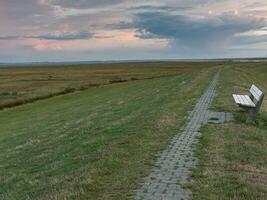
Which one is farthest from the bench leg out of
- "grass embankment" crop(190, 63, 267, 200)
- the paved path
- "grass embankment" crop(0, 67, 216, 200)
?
"grass embankment" crop(0, 67, 216, 200)

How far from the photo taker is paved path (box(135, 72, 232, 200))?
7082 mm

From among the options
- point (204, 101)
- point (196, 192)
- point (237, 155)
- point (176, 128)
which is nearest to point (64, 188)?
point (196, 192)

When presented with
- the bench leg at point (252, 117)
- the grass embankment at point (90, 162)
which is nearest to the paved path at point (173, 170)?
the grass embankment at point (90, 162)

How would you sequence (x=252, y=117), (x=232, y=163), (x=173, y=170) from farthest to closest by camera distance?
(x=252, y=117)
(x=232, y=163)
(x=173, y=170)

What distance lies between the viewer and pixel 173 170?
28.1ft

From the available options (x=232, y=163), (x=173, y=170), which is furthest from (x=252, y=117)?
(x=173, y=170)

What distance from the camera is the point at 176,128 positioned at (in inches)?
523

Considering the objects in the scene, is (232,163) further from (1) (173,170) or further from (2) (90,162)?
(2) (90,162)

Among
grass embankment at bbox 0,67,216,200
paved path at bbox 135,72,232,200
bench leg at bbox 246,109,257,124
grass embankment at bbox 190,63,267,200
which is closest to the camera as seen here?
paved path at bbox 135,72,232,200

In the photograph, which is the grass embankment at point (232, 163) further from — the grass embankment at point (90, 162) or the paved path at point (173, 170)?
the grass embankment at point (90, 162)

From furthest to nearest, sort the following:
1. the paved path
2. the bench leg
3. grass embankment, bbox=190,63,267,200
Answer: the bench leg
grass embankment, bbox=190,63,267,200
the paved path

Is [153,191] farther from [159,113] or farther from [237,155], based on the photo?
[159,113]

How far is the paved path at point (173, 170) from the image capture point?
7.08 m

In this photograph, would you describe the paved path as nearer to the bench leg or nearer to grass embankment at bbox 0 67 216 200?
grass embankment at bbox 0 67 216 200
